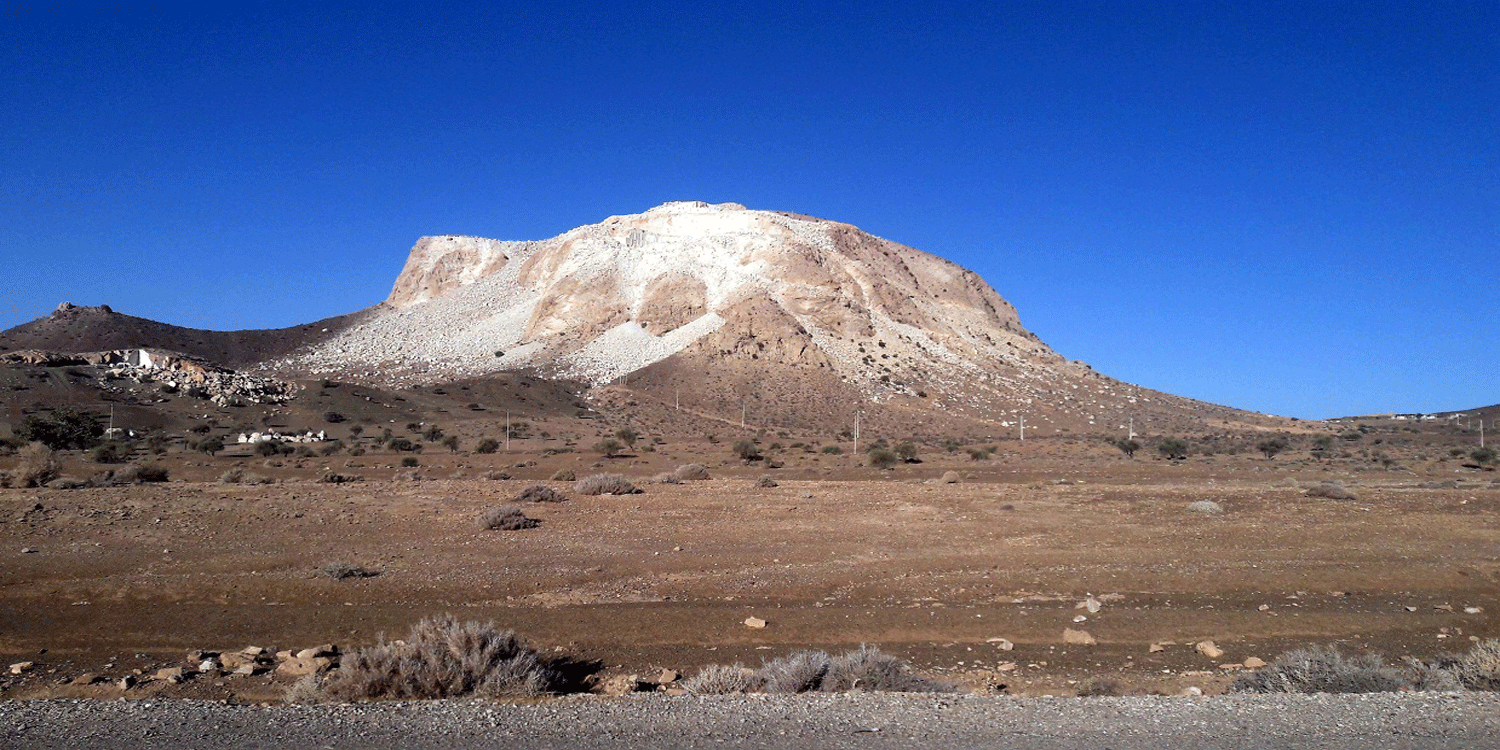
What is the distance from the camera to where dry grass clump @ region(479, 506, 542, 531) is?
18.7m

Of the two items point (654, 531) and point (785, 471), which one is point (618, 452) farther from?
point (654, 531)

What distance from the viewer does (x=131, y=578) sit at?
1342 cm

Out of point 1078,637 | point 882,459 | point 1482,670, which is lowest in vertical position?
point 1078,637

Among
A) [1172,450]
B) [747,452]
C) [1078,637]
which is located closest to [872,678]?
[1078,637]

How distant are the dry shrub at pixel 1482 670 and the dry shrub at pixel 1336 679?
135 millimetres

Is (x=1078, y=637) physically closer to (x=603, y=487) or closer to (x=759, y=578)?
(x=759, y=578)

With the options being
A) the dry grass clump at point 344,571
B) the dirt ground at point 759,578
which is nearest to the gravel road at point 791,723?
the dirt ground at point 759,578

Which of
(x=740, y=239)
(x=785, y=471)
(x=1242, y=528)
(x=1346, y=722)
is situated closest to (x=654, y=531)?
(x=1242, y=528)

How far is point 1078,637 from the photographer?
36.3ft

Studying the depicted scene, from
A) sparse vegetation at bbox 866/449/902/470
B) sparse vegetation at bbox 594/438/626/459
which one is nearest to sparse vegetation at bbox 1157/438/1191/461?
sparse vegetation at bbox 866/449/902/470

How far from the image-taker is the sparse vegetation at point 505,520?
61.4ft

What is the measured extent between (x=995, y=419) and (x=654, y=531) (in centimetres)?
6225

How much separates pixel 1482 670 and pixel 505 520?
16.2m

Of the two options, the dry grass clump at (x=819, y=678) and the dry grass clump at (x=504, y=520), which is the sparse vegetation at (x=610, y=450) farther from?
the dry grass clump at (x=819, y=678)
